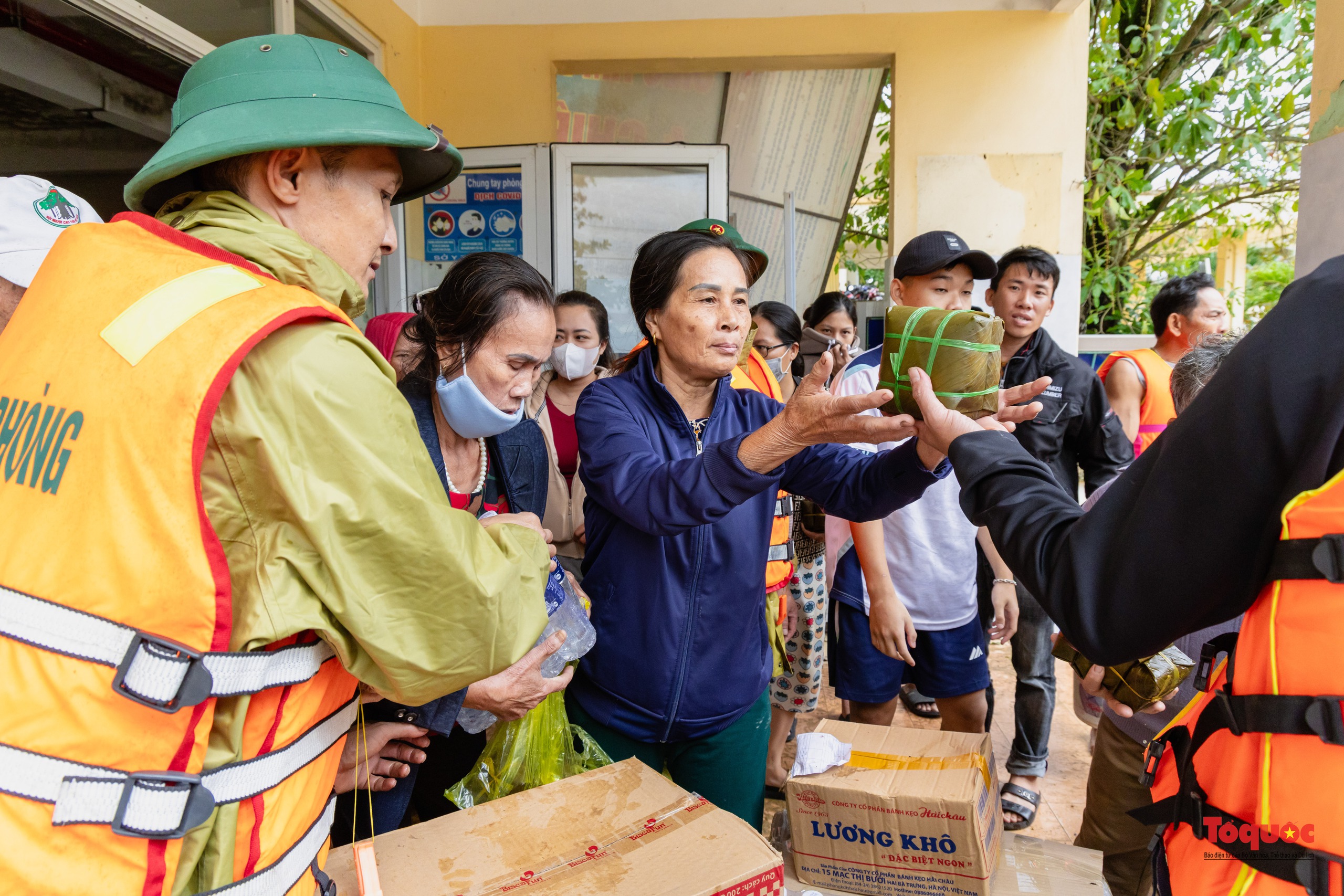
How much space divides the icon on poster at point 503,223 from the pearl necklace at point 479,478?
3.32 m

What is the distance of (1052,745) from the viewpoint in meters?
3.64

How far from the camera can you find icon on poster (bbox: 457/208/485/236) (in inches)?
197

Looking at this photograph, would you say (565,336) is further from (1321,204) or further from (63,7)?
(1321,204)

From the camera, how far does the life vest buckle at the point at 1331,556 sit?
31.9 inches

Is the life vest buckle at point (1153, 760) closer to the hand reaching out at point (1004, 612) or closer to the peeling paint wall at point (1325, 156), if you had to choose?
the hand reaching out at point (1004, 612)

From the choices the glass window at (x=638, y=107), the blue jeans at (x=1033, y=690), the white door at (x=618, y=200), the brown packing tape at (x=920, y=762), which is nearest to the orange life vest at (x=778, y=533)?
the brown packing tape at (x=920, y=762)

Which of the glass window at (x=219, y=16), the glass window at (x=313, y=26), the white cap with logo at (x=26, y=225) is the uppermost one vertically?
the glass window at (x=313, y=26)

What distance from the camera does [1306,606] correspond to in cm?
84

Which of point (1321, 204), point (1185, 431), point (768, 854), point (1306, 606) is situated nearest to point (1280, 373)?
point (1185, 431)

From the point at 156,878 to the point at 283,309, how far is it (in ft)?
1.82

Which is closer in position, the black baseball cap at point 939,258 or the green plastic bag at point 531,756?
the green plastic bag at point 531,756

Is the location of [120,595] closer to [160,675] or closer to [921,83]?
[160,675]

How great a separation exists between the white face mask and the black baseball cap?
1.20 m

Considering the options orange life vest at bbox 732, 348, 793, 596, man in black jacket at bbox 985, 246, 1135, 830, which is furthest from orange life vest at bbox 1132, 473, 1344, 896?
man in black jacket at bbox 985, 246, 1135, 830
